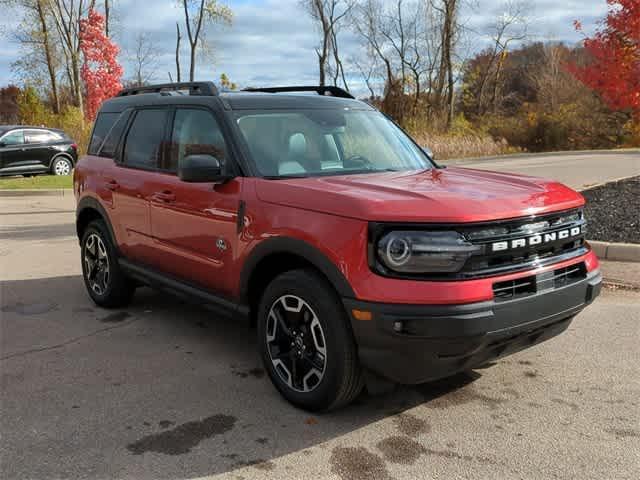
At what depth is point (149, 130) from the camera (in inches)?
200

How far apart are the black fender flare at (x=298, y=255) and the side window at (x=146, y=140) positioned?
59.5 inches

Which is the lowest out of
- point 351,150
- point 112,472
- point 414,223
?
point 112,472

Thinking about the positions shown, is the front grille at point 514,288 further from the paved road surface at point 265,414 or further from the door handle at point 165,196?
the door handle at point 165,196

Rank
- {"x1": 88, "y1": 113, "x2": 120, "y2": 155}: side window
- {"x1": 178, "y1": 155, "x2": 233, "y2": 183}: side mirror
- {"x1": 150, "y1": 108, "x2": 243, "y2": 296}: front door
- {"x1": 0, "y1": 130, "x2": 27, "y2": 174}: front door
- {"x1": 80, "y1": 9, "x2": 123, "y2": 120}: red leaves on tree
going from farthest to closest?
{"x1": 80, "y1": 9, "x2": 123, "y2": 120}: red leaves on tree, {"x1": 0, "y1": 130, "x2": 27, "y2": 174}: front door, {"x1": 88, "y1": 113, "x2": 120, "y2": 155}: side window, {"x1": 150, "y1": 108, "x2": 243, "y2": 296}: front door, {"x1": 178, "y1": 155, "x2": 233, "y2": 183}: side mirror

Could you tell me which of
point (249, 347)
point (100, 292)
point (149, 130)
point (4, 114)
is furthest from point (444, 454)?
point (4, 114)

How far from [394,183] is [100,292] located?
3.41 meters

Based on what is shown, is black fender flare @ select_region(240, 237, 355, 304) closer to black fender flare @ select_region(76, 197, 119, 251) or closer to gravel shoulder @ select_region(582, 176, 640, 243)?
black fender flare @ select_region(76, 197, 119, 251)

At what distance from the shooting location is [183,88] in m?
4.97

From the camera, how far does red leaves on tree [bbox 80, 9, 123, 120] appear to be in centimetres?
2686

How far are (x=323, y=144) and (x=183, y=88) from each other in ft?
4.60

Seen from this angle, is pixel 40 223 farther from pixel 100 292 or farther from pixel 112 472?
pixel 112 472

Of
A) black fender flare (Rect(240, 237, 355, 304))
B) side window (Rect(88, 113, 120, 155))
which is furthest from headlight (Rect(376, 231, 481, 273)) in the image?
side window (Rect(88, 113, 120, 155))

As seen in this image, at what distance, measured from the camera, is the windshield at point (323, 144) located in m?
4.06

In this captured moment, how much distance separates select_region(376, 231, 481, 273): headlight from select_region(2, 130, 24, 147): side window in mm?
18018
